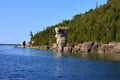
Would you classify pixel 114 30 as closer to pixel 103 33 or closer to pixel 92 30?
pixel 103 33

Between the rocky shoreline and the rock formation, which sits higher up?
the rock formation

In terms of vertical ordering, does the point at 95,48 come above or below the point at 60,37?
below

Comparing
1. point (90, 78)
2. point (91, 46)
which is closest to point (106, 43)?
point (91, 46)

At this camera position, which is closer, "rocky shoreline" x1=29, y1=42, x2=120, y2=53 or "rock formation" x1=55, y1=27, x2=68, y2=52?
"rocky shoreline" x1=29, y1=42, x2=120, y2=53

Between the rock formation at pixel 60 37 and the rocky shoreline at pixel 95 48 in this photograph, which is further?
the rock formation at pixel 60 37

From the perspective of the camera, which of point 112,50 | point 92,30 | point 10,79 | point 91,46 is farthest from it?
point 92,30

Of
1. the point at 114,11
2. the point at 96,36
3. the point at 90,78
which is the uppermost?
the point at 114,11

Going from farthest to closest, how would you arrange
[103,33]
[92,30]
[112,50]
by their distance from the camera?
1. [92,30]
2. [103,33]
3. [112,50]

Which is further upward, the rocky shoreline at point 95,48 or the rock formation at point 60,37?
the rock formation at point 60,37

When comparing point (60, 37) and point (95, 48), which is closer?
point (95, 48)

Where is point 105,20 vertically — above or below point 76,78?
above

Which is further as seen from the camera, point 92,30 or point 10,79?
point 92,30

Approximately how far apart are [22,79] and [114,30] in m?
124

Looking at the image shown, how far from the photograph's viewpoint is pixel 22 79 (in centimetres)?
6178
